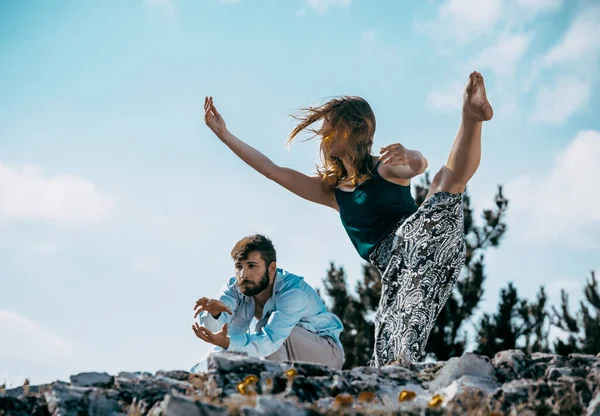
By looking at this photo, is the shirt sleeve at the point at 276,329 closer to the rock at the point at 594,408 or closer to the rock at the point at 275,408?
the rock at the point at 275,408

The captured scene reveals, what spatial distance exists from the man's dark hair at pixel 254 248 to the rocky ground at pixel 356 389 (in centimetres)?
194

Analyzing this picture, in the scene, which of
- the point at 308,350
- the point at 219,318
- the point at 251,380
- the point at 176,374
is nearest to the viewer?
the point at 251,380

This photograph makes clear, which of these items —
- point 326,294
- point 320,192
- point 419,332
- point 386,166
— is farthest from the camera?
point 326,294

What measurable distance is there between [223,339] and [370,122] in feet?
5.71

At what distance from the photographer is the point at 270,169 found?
19.1 feet

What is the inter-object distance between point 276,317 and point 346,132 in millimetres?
1317

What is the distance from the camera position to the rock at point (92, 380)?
3906 millimetres

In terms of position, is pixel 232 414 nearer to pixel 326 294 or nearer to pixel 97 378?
pixel 97 378

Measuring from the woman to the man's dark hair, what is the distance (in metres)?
0.63

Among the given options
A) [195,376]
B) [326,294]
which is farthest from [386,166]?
[326,294]

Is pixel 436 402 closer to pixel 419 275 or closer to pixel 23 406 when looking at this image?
pixel 419 275

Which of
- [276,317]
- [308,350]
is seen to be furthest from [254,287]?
[308,350]

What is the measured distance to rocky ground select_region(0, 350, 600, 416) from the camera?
10.6 feet

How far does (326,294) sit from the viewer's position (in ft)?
57.8
